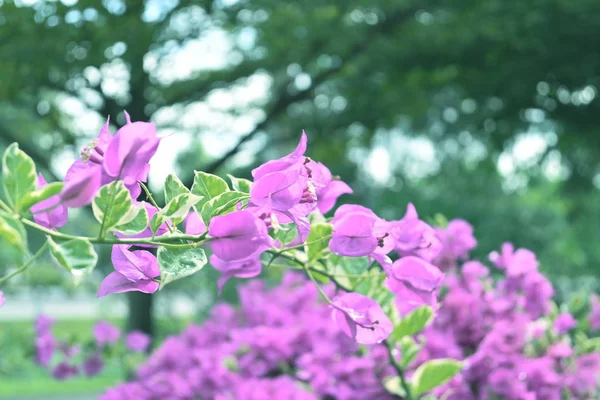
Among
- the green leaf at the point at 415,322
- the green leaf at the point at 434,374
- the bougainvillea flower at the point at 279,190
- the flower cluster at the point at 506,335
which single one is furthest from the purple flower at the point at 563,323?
the bougainvillea flower at the point at 279,190

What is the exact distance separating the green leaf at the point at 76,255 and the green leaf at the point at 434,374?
1177 mm

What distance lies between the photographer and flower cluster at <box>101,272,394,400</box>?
214cm

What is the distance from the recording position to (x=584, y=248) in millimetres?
18781

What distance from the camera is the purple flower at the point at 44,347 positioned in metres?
3.50

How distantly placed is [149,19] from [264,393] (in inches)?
161

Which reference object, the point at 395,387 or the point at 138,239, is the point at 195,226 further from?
the point at 395,387

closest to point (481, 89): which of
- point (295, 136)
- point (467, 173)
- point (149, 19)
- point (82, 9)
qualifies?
point (295, 136)

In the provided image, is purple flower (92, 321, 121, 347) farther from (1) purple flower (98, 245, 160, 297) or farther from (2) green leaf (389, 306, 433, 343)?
(1) purple flower (98, 245, 160, 297)

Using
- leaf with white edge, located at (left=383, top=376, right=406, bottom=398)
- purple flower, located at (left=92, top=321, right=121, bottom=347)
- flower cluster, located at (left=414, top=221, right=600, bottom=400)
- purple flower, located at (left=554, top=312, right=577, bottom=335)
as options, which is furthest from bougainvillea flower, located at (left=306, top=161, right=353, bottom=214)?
purple flower, located at (left=92, top=321, right=121, bottom=347)

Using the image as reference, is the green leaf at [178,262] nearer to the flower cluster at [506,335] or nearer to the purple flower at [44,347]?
the flower cluster at [506,335]

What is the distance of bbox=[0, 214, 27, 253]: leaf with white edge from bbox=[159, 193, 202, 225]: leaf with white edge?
0.57 feet

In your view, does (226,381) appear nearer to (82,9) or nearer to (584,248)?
(82,9)

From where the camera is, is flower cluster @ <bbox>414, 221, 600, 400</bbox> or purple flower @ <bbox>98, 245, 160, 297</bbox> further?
flower cluster @ <bbox>414, 221, 600, 400</bbox>

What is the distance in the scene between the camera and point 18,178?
0.79 m
